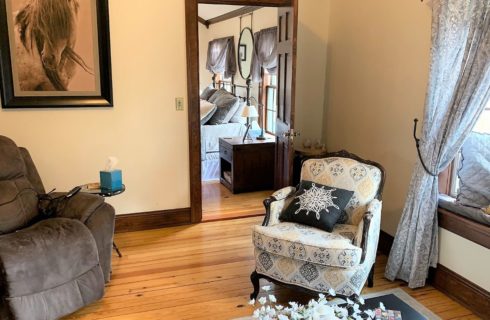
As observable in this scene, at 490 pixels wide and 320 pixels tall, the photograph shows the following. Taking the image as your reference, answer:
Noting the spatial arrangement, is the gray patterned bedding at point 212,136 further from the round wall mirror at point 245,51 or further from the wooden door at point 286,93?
the wooden door at point 286,93

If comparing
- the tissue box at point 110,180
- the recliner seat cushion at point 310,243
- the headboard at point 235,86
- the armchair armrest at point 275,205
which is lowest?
the recliner seat cushion at point 310,243

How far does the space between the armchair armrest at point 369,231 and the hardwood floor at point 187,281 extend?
17.5 inches

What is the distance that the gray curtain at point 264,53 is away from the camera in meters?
5.69

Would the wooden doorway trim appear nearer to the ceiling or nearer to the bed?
the bed

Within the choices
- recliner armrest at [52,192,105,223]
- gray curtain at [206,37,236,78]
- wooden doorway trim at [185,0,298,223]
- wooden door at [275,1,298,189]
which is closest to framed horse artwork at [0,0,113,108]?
wooden doorway trim at [185,0,298,223]

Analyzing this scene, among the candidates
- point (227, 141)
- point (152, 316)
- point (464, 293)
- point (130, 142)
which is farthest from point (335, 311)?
point (227, 141)

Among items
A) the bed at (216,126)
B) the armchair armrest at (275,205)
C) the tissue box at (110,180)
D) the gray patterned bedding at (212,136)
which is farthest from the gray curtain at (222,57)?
the armchair armrest at (275,205)

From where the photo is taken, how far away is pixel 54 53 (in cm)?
334

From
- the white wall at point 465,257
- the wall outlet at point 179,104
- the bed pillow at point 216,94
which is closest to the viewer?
the white wall at point 465,257

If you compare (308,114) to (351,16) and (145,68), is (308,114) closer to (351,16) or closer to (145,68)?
(351,16)

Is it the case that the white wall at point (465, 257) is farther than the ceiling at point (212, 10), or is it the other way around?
the ceiling at point (212, 10)

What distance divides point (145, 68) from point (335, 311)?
2.89 m

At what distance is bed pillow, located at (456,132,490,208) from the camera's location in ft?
8.54

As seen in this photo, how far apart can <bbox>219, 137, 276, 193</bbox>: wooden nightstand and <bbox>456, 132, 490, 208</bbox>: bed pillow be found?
8.40 ft
